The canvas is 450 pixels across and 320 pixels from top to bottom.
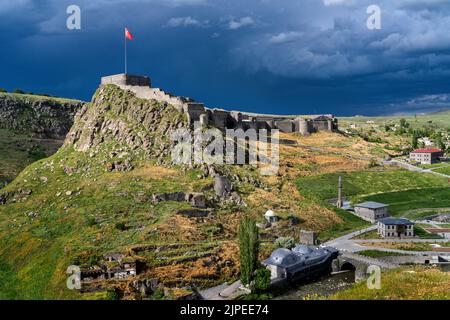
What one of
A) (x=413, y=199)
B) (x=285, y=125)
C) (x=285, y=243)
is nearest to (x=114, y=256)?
(x=285, y=243)

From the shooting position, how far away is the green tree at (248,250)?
212ft

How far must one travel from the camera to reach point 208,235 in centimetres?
7606

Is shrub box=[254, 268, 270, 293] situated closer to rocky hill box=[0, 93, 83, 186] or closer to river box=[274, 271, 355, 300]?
river box=[274, 271, 355, 300]

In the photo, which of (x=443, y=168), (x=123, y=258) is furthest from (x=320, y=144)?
(x=123, y=258)

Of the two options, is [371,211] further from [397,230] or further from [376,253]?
[376,253]

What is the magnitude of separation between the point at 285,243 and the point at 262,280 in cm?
1537

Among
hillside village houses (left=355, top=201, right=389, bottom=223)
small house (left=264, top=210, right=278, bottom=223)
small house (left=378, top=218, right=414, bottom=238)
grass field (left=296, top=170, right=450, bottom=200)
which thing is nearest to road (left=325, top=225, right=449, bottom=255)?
small house (left=378, top=218, right=414, bottom=238)

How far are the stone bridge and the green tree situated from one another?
1608 cm

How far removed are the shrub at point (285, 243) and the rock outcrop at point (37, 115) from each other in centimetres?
11453

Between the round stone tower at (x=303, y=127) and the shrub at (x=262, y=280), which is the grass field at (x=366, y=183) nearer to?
the round stone tower at (x=303, y=127)

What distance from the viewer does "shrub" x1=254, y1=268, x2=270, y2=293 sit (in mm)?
63612

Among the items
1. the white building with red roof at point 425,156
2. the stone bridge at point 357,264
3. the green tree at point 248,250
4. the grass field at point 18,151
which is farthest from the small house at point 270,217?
the white building with red roof at point 425,156

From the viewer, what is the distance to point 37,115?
566ft
